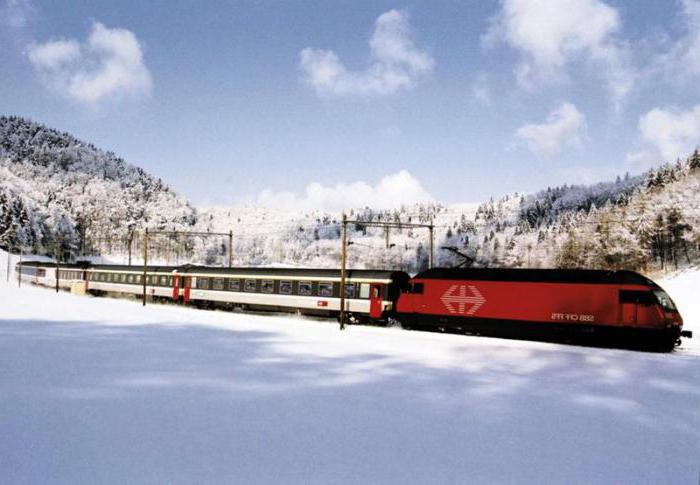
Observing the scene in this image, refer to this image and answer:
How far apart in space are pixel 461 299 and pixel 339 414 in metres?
16.6

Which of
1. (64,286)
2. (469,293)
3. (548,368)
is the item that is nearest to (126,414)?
(548,368)

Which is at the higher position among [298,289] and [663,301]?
[663,301]

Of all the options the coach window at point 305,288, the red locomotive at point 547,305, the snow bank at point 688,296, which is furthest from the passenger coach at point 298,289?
the snow bank at point 688,296

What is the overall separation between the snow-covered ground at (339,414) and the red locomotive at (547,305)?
1.88m

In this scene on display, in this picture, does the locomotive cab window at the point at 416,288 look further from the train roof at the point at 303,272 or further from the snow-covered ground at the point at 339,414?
the snow-covered ground at the point at 339,414

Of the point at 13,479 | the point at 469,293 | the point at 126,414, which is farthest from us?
the point at 469,293

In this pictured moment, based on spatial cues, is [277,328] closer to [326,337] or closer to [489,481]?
[326,337]

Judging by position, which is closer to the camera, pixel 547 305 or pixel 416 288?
pixel 547 305

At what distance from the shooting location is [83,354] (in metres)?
17.5

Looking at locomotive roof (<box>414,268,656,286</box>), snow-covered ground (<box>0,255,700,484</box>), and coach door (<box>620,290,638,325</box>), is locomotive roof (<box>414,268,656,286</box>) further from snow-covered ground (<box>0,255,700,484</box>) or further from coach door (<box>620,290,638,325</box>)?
snow-covered ground (<box>0,255,700,484</box>)

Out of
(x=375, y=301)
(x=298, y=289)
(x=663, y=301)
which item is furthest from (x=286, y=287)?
(x=663, y=301)

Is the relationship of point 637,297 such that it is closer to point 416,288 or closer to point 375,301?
point 416,288

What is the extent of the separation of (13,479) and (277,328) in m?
19.8

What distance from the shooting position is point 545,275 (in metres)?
24.6
